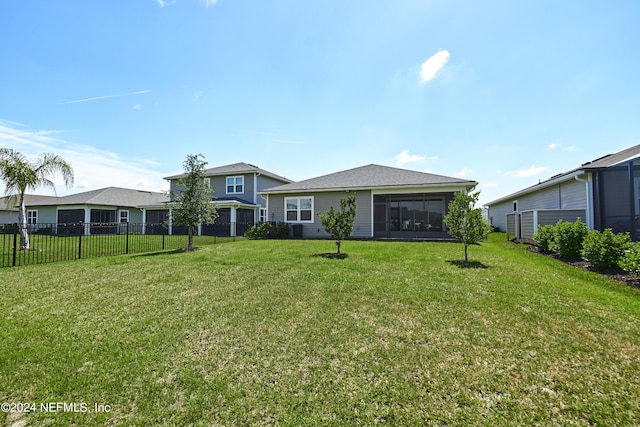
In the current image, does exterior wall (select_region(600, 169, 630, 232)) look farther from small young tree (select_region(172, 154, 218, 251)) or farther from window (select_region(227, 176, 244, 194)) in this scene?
window (select_region(227, 176, 244, 194))

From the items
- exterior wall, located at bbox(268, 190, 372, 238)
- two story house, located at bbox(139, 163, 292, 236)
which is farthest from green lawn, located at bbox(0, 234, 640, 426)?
two story house, located at bbox(139, 163, 292, 236)

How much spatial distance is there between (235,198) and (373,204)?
487 inches

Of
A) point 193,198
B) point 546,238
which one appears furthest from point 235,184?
point 546,238

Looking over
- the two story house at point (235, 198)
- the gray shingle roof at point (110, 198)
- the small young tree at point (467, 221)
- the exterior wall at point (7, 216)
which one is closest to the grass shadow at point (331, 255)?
the small young tree at point (467, 221)

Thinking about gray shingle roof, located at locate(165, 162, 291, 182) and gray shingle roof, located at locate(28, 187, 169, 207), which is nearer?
gray shingle roof, located at locate(165, 162, 291, 182)

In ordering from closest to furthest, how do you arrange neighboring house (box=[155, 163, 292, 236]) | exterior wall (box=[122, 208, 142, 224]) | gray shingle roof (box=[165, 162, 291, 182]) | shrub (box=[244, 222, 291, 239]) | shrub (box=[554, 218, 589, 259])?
shrub (box=[554, 218, 589, 259]), shrub (box=[244, 222, 291, 239]), neighboring house (box=[155, 163, 292, 236]), gray shingle roof (box=[165, 162, 291, 182]), exterior wall (box=[122, 208, 142, 224])

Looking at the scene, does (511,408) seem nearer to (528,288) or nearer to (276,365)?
(276,365)

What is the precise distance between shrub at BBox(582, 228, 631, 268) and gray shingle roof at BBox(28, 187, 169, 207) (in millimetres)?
28614

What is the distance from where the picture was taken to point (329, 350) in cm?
355

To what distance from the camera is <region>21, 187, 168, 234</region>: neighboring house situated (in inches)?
1026

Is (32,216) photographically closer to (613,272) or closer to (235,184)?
(235,184)

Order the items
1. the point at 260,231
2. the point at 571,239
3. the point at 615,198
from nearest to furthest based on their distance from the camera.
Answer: the point at 571,239 < the point at 615,198 < the point at 260,231

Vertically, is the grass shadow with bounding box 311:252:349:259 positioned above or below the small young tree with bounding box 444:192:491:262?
below

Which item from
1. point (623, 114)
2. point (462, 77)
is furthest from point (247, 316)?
point (623, 114)
